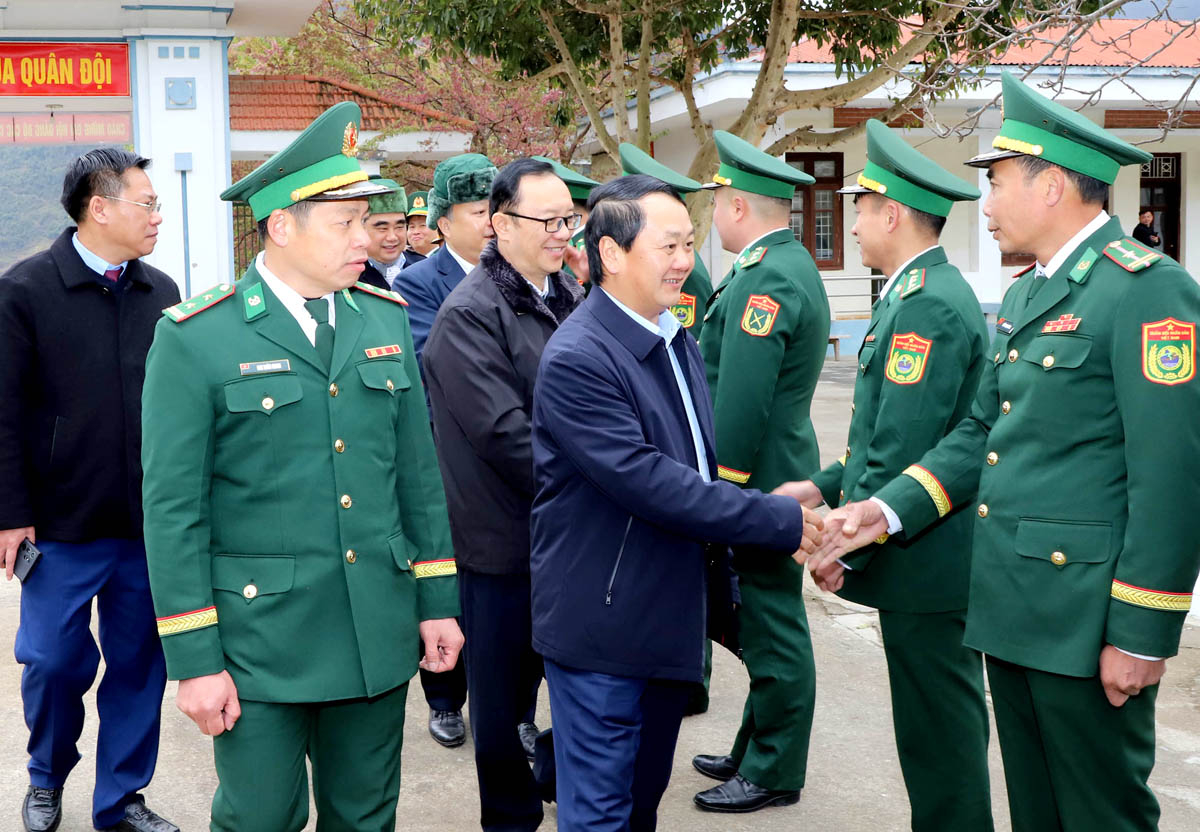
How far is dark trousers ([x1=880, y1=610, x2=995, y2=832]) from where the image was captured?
323cm

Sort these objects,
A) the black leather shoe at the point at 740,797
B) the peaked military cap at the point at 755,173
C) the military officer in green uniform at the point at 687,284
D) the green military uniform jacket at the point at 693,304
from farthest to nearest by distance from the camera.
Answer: the green military uniform jacket at the point at 693,304
the military officer in green uniform at the point at 687,284
the peaked military cap at the point at 755,173
the black leather shoe at the point at 740,797

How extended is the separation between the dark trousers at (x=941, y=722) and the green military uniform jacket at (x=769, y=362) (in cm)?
87

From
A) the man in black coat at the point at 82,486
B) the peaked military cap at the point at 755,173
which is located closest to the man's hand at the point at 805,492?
the peaked military cap at the point at 755,173

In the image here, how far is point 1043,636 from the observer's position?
2637mm

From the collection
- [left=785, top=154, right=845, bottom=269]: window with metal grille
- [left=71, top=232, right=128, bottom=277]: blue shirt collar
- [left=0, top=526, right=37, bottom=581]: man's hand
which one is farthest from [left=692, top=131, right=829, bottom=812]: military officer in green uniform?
[left=785, top=154, right=845, bottom=269]: window with metal grille

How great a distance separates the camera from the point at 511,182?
3697 millimetres

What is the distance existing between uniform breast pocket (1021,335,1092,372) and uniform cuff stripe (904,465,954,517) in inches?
19.5

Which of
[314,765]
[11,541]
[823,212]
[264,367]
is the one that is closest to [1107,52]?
[823,212]

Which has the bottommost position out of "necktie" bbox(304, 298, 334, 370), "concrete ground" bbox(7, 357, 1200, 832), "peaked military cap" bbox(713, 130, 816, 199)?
"concrete ground" bbox(7, 357, 1200, 832)

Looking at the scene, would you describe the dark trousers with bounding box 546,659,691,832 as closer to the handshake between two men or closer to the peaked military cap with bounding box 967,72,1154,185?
the handshake between two men

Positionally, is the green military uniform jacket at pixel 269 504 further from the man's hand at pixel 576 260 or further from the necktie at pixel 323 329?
the man's hand at pixel 576 260

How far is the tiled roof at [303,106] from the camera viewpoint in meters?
17.8

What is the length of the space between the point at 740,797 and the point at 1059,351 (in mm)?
1970

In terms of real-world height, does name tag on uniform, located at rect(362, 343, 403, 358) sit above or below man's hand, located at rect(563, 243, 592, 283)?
below
